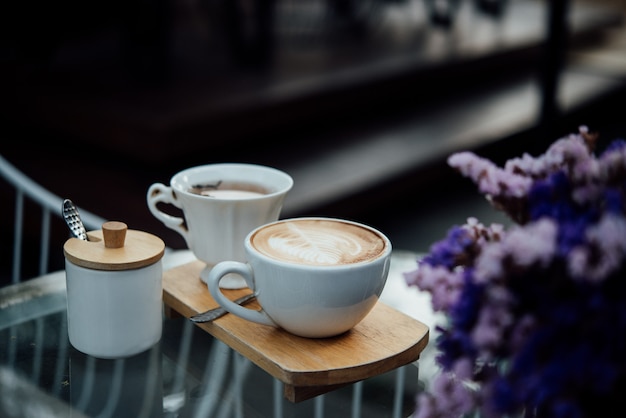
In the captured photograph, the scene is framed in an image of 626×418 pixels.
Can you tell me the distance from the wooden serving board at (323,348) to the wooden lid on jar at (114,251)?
0.31 feet

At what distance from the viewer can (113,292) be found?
0.70m

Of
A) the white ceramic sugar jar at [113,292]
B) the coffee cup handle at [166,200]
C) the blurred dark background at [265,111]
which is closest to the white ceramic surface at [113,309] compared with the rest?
the white ceramic sugar jar at [113,292]

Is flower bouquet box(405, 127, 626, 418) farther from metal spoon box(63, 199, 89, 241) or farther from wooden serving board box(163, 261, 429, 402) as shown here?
metal spoon box(63, 199, 89, 241)

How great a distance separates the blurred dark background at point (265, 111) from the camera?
253 centimetres

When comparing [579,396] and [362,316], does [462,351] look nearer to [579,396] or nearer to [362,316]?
[579,396]

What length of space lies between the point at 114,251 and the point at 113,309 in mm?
56

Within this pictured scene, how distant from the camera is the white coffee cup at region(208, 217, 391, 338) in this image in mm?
648

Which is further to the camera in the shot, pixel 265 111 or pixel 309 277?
pixel 265 111

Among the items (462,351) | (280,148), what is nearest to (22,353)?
(462,351)

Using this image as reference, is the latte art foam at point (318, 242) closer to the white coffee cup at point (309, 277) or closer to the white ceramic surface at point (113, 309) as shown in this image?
the white coffee cup at point (309, 277)

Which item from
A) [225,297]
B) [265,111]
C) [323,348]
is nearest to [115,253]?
[225,297]

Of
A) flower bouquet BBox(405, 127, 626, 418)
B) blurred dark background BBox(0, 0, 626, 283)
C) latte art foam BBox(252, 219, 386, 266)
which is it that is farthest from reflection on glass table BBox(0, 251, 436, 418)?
blurred dark background BBox(0, 0, 626, 283)

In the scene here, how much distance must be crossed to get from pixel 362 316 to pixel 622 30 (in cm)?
680

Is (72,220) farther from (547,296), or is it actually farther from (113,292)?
(547,296)
